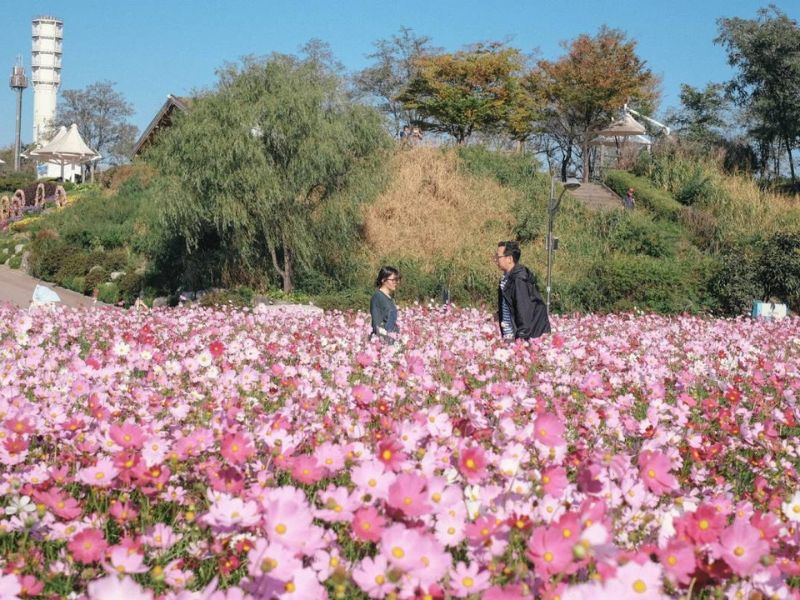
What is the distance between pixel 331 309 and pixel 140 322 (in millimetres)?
7960

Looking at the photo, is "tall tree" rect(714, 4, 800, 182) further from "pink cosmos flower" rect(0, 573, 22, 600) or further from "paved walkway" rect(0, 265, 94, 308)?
"pink cosmos flower" rect(0, 573, 22, 600)

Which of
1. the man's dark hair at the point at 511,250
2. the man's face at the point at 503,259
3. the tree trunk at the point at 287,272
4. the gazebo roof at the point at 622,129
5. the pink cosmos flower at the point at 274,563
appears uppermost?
the gazebo roof at the point at 622,129

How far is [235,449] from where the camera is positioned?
2.28m

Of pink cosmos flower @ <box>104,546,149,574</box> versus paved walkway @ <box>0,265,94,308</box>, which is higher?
pink cosmos flower @ <box>104,546,149,574</box>

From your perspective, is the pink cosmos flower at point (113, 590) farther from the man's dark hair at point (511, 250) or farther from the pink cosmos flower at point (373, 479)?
the man's dark hair at point (511, 250)

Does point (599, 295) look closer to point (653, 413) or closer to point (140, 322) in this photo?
point (140, 322)

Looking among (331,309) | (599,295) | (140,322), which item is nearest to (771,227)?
(599,295)

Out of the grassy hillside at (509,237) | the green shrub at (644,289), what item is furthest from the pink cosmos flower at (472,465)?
the green shrub at (644,289)

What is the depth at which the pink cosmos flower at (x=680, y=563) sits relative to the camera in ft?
5.42

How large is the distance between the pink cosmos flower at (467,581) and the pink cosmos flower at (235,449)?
2.45ft

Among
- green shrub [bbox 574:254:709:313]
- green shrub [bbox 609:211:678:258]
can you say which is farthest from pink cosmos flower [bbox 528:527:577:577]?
green shrub [bbox 609:211:678:258]

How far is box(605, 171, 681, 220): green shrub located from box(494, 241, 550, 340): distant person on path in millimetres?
21966

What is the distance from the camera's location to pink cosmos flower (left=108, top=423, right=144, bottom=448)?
254cm

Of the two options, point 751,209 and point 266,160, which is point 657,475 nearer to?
point 266,160
